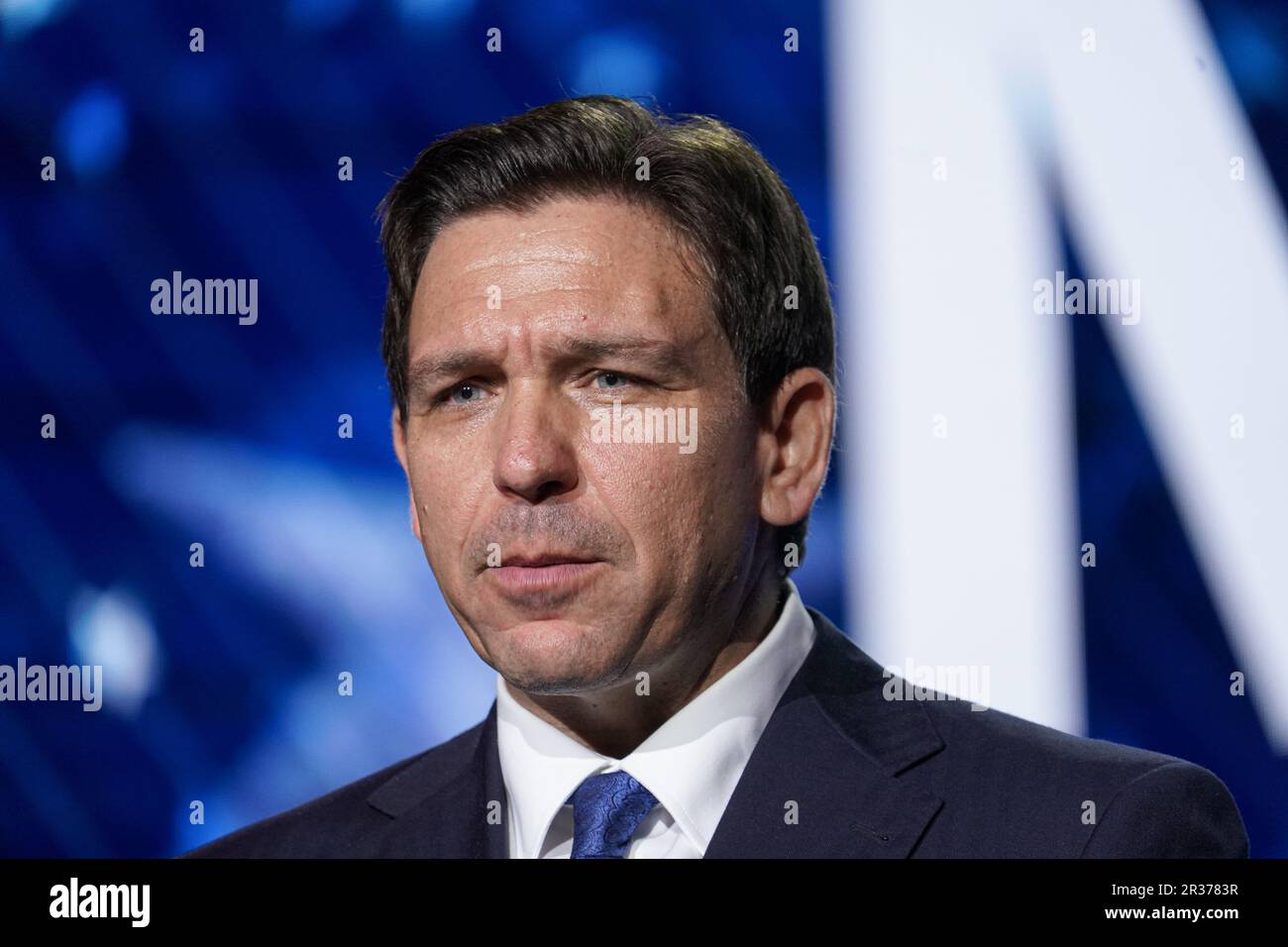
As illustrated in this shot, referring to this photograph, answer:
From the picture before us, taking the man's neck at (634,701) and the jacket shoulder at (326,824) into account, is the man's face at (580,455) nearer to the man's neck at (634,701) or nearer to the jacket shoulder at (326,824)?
the man's neck at (634,701)

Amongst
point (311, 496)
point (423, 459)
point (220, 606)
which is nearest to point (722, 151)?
point (423, 459)

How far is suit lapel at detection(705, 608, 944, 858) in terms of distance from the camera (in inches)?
94.3

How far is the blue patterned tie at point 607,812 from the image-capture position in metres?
2.45

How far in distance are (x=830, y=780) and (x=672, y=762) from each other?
0.25 meters

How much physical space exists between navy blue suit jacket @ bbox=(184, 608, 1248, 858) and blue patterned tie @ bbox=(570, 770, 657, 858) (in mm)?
144

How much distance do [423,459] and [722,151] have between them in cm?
74

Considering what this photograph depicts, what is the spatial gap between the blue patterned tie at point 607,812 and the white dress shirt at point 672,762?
0.01 meters

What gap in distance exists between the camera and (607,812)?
97.5 inches

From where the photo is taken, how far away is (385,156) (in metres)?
3.60

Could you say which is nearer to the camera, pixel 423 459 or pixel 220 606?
pixel 423 459

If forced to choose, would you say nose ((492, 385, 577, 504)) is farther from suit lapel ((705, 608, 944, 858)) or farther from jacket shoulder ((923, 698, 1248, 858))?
jacket shoulder ((923, 698, 1248, 858))

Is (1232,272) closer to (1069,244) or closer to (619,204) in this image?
(1069,244)
